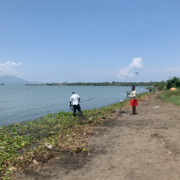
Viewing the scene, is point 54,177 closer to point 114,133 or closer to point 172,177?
point 172,177

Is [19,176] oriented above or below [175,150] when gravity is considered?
below

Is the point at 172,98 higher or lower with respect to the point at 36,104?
higher

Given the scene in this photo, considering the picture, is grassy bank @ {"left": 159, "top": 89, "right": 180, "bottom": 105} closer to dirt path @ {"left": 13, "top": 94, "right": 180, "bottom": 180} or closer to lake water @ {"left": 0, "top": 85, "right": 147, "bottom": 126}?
lake water @ {"left": 0, "top": 85, "right": 147, "bottom": 126}

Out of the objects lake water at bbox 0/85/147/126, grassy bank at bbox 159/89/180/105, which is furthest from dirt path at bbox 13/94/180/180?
grassy bank at bbox 159/89/180/105

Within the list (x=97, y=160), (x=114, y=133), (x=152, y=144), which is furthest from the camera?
(x=114, y=133)

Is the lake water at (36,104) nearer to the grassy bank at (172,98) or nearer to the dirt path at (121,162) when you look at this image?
the grassy bank at (172,98)

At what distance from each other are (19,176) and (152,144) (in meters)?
5.31

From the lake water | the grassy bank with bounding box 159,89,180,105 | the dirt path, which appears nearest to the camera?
the dirt path

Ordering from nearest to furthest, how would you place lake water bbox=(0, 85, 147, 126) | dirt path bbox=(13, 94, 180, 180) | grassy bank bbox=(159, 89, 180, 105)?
dirt path bbox=(13, 94, 180, 180), lake water bbox=(0, 85, 147, 126), grassy bank bbox=(159, 89, 180, 105)

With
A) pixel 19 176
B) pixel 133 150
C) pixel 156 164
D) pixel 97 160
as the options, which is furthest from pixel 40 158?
pixel 156 164

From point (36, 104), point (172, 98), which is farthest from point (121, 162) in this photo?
point (36, 104)

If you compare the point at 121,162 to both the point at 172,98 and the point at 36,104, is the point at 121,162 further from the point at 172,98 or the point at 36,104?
the point at 36,104

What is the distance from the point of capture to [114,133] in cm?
870

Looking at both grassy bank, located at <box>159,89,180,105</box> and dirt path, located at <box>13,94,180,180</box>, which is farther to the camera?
grassy bank, located at <box>159,89,180,105</box>
